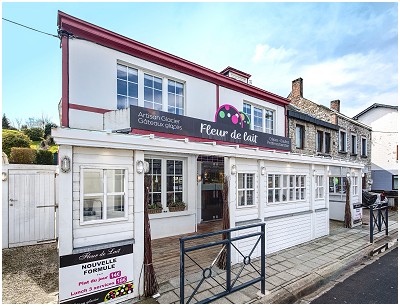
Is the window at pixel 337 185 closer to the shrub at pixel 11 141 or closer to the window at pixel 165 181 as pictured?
the window at pixel 165 181

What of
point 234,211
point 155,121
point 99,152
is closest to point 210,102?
point 155,121

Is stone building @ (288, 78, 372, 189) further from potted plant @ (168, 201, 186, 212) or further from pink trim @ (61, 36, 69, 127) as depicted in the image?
pink trim @ (61, 36, 69, 127)

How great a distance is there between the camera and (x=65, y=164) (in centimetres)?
368

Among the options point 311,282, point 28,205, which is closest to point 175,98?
point 28,205

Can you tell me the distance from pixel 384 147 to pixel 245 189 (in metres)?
21.3

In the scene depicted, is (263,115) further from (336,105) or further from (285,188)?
(336,105)

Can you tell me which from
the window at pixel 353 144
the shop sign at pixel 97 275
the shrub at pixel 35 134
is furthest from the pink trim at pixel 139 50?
the shrub at pixel 35 134

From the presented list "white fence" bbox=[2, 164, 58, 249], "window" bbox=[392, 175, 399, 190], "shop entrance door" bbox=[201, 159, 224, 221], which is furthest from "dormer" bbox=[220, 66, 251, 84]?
"window" bbox=[392, 175, 399, 190]

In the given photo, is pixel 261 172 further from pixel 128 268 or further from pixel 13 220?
pixel 13 220

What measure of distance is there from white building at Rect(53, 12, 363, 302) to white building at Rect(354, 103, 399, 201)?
1267 cm

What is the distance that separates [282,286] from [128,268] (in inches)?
127

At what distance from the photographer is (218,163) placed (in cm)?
1052

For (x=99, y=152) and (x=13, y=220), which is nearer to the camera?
(x=99, y=152)

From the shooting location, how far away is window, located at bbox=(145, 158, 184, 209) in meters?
8.16
